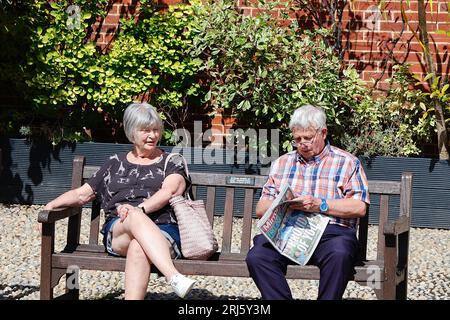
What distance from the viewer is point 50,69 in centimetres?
745

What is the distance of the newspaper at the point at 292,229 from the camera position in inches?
166

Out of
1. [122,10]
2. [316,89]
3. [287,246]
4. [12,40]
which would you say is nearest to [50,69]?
[12,40]

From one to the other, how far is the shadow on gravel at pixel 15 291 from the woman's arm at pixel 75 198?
83 centimetres

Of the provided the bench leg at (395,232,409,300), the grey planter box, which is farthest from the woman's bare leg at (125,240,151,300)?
the grey planter box

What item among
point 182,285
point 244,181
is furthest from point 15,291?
point 244,181

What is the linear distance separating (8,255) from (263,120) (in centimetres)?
259

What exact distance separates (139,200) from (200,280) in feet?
3.85

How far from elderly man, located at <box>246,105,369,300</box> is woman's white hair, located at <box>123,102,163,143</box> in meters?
0.73

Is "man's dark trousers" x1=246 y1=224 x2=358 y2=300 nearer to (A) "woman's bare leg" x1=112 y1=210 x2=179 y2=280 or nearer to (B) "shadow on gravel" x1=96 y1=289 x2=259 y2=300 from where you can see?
(A) "woman's bare leg" x1=112 y1=210 x2=179 y2=280

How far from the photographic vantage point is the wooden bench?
4180 mm

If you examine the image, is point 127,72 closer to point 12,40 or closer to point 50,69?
point 50,69

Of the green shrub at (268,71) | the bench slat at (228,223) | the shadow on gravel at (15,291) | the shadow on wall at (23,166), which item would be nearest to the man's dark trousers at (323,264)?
the bench slat at (228,223)

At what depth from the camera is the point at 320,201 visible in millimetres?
4246

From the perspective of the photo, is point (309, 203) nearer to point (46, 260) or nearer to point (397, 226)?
point (397, 226)
